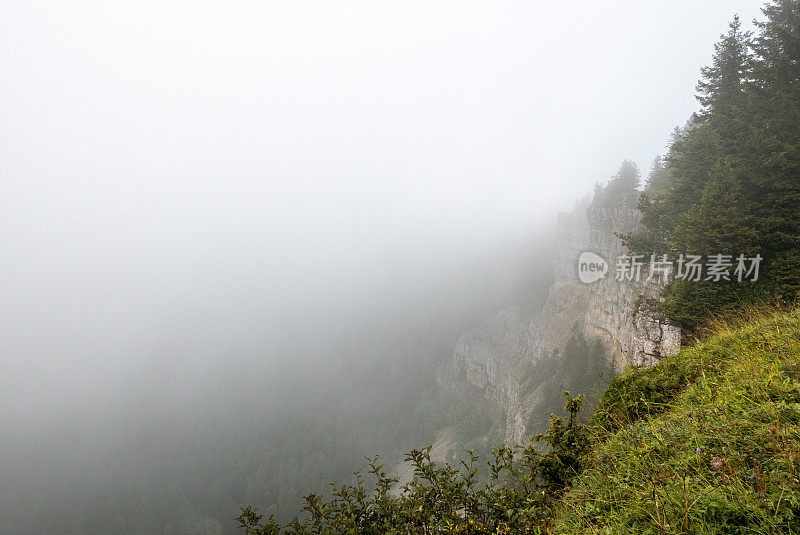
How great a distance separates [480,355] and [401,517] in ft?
395

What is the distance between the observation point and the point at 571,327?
64.1 metres

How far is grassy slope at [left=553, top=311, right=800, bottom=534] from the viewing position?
8.49 ft

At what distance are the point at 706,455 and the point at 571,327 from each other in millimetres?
69441

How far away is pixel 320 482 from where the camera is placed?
419ft

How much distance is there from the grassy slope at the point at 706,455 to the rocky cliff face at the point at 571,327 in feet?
7.70

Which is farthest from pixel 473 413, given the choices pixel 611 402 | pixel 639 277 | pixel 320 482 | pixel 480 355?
pixel 611 402

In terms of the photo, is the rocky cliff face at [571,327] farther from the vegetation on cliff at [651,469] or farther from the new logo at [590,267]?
the vegetation on cliff at [651,469]

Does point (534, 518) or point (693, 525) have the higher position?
point (693, 525)

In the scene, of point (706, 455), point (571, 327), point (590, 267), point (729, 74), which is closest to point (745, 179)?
point (729, 74)

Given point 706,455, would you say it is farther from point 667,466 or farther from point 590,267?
point 590,267

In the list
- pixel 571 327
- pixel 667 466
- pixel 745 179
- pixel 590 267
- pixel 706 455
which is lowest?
pixel 571 327

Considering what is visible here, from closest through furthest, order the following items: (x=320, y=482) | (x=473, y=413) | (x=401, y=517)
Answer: (x=401, y=517), (x=473, y=413), (x=320, y=482)

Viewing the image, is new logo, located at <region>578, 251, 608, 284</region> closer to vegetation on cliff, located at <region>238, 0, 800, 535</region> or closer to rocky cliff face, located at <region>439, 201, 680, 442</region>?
rocky cliff face, located at <region>439, 201, 680, 442</region>

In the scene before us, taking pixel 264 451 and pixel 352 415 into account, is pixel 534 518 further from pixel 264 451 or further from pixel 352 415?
pixel 264 451
